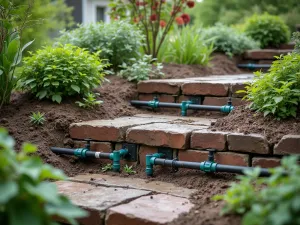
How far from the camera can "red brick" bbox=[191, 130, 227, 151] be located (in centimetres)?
290

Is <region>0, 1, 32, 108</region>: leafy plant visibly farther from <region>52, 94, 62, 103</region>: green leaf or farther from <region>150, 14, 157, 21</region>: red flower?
<region>150, 14, 157, 21</region>: red flower

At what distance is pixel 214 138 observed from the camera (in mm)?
2936

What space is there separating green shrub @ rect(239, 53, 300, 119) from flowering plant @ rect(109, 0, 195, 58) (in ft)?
9.01

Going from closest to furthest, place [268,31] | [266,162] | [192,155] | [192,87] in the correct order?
[266,162]
[192,155]
[192,87]
[268,31]

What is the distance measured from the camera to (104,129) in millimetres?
3387

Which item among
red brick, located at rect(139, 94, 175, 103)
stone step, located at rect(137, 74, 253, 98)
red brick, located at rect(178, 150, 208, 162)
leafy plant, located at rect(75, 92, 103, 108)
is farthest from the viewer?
red brick, located at rect(139, 94, 175, 103)

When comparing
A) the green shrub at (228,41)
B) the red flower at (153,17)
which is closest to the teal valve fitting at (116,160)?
the red flower at (153,17)

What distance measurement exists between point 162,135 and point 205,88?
1088 mm

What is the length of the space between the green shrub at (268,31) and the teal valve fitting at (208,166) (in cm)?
498

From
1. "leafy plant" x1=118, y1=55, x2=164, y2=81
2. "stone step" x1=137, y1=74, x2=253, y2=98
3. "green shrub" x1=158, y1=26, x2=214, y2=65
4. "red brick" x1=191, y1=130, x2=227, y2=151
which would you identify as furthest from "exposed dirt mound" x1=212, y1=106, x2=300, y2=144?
"green shrub" x1=158, y1=26, x2=214, y2=65

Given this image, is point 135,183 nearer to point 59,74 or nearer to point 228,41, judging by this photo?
point 59,74

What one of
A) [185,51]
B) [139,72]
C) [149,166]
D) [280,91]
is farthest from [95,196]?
[185,51]

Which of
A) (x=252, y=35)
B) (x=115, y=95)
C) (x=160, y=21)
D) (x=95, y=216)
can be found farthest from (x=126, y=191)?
(x=252, y=35)

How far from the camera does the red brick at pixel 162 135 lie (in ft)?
10.0
